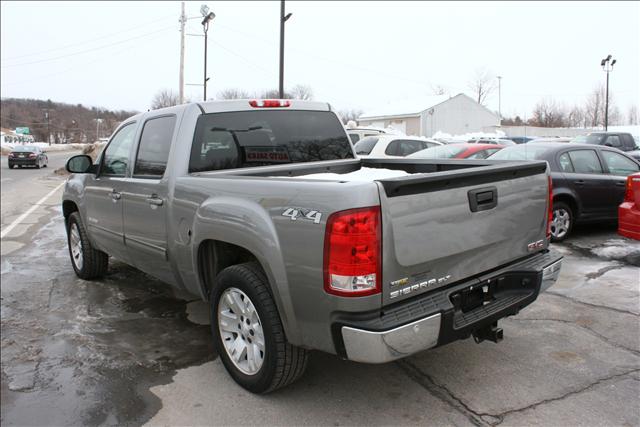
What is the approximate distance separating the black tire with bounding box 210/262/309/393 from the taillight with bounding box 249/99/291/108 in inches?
64.9

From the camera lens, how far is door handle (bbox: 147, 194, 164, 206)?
4076mm

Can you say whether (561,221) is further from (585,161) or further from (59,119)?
(59,119)

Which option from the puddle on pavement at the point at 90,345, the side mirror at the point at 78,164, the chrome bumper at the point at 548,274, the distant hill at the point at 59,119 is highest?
the distant hill at the point at 59,119

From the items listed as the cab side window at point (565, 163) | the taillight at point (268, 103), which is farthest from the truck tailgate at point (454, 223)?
the cab side window at point (565, 163)

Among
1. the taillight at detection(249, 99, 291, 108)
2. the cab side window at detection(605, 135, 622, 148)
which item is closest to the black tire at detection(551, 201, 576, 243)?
the taillight at detection(249, 99, 291, 108)

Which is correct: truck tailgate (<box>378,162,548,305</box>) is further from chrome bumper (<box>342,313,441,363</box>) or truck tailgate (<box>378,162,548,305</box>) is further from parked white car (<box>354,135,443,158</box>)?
parked white car (<box>354,135,443,158</box>)

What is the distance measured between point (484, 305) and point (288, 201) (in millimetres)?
1431

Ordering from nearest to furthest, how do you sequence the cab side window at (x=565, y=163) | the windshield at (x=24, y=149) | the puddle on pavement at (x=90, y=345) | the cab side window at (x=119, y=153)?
1. the puddle on pavement at (x=90, y=345)
2. the cab side window at (x=119, y=153)
3. the cab side window at (x=565, y=163)
4. the windshield at (x=24, y=149)

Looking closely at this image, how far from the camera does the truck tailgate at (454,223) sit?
269 cm

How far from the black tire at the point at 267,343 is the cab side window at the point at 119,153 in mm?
2194

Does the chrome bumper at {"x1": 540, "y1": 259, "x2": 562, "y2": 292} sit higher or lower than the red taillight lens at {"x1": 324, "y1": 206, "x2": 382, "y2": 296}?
lower

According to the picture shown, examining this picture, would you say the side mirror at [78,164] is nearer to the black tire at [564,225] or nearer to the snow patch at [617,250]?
the black tire at [564,225]

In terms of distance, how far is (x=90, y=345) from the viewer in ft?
13.9

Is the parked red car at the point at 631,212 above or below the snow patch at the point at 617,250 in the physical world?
above
